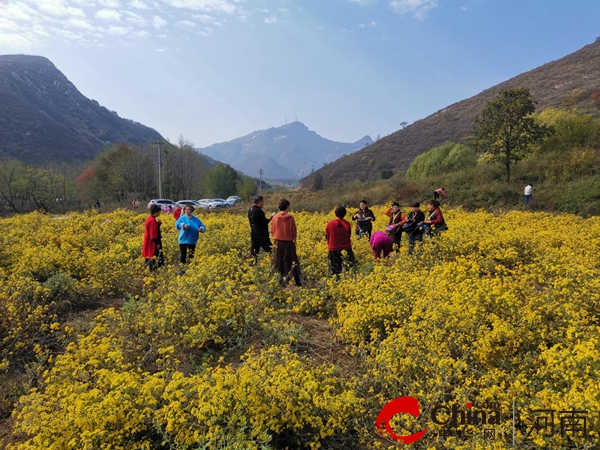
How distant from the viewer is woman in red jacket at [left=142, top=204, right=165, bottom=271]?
23.4 feet

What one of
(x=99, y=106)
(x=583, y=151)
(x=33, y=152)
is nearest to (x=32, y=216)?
(x=583, y=151)

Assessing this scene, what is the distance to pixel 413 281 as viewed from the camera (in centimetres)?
523

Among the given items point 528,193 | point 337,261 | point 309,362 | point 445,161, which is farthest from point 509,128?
point 309,362

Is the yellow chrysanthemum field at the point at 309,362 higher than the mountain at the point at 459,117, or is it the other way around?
the mountain at the point at 459,117

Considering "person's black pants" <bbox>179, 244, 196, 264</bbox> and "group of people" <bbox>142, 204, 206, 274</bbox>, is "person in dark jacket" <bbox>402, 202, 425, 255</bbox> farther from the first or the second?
"person's black pants" <bbox>179, 244, 196, 264</bbox>

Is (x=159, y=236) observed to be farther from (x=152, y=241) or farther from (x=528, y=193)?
(x=528, y=193)

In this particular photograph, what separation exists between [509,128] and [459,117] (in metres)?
46.8

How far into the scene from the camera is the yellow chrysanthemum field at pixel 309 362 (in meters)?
2.72

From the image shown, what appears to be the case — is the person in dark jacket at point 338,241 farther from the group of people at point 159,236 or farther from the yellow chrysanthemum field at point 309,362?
the group of people at point 159,236

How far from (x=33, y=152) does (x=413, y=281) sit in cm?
9335

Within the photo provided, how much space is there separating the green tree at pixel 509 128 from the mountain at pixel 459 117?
28376mm

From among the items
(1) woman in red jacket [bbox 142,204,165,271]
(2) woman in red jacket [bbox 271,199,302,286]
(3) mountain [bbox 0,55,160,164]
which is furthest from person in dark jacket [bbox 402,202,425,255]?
(3) mountain [bbox 0,55,160,164]

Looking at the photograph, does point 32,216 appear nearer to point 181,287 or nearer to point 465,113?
point 181,287

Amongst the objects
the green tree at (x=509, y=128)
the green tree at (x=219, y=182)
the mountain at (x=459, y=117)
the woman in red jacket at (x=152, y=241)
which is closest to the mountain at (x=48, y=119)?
the green tree at (x=219, y=182)
